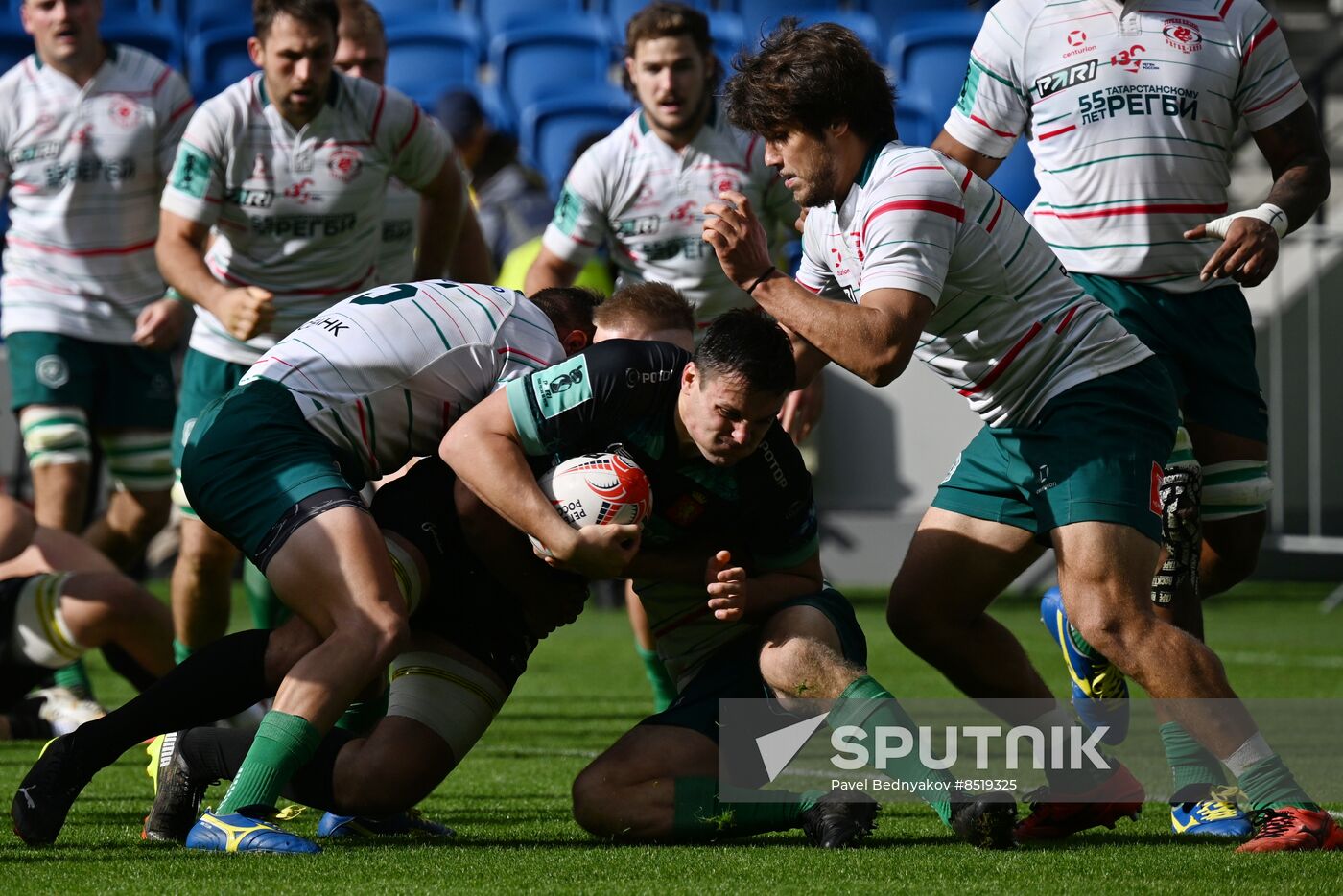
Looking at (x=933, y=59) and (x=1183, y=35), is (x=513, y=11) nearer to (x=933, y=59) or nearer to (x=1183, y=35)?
(x=933, y=59)

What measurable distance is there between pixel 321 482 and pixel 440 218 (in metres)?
2.65

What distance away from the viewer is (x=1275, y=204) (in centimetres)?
446

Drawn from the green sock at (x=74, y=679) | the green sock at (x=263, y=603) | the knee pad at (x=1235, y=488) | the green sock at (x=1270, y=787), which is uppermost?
the knee pad at (x=1235, y=488)

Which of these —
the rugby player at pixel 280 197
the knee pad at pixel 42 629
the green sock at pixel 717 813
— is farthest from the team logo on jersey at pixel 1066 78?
the knee pad at pixel 42 629

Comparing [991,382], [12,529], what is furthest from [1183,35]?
[12,529]

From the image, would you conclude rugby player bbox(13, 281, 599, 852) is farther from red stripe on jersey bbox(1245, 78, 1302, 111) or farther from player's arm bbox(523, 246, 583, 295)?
red stripe on jersey bbox(1245, 78, 1302, 111)

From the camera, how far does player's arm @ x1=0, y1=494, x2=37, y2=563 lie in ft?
18.1

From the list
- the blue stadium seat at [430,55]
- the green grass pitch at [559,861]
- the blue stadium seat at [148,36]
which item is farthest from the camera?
the blue stadium seat at [430,55]

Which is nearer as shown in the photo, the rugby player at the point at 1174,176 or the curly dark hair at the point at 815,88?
the curly dark hair at the point at 815,88

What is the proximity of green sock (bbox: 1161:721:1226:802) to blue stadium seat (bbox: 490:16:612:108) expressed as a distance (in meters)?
11.0

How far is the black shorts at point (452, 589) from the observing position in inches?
171

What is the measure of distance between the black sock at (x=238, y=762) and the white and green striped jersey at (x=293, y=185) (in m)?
2.48

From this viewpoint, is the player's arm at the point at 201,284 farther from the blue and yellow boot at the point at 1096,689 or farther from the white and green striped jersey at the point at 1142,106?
the blue and yellow boot at the point at 1096,689

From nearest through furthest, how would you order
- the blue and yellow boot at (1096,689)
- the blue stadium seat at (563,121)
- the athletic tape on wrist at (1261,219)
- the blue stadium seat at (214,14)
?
1. the athletic tape on wrist at (1261,219)
2. the blue and yellow boot at (1096,689)
3. the blue stadium seat at (563,121)
4. the blue stadium seat at (214,14)
